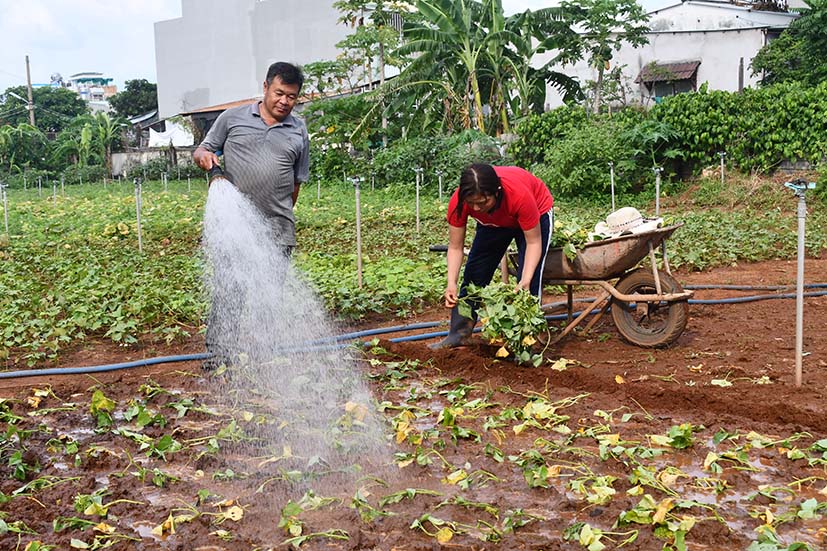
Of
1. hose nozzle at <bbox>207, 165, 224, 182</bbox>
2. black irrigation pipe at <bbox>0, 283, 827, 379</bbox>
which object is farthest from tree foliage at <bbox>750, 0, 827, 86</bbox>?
hose nozzle at <bbox>207, 165, 224, 182</bbox>

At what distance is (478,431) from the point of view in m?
4.32

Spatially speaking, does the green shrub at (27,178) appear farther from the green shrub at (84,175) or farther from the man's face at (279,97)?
the man's face at (279,97)

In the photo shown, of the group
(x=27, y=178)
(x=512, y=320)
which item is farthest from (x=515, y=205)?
(x=27, y=178)

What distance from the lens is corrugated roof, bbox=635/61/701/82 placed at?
22.9 meters

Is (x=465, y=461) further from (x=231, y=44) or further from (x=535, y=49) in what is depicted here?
(x=231, y=44)

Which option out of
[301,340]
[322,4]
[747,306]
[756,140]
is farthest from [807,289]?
[322,4]

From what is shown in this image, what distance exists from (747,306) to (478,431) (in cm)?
361

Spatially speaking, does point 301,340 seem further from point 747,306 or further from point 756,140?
point 756,140

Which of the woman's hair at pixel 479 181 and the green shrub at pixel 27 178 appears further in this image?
the green shrub at pixel 27 178

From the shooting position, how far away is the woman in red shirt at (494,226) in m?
4.92

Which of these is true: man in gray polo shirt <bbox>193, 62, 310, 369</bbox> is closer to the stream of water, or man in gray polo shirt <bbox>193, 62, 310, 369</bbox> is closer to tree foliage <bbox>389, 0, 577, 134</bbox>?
the stream of water

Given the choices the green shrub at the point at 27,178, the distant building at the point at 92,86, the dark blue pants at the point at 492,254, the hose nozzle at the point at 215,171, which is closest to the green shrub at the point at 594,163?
the dark blue pants at the point at 492,254

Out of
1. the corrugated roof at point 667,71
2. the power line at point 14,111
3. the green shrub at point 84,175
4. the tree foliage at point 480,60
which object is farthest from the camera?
the power line at point 14,111

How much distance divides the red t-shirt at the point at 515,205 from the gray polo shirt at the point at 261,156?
1.00 m
